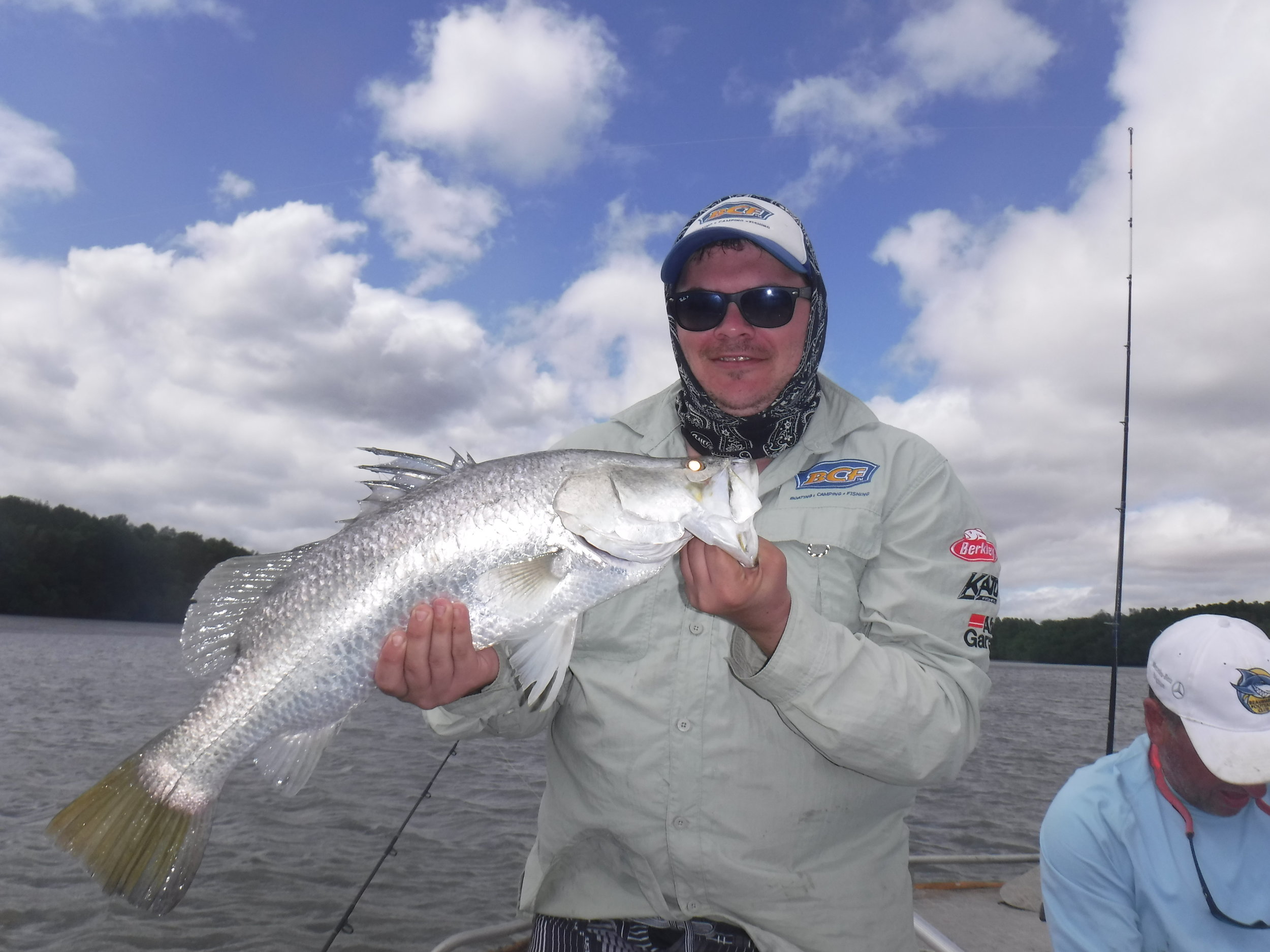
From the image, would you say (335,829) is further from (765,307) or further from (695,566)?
(695,566)

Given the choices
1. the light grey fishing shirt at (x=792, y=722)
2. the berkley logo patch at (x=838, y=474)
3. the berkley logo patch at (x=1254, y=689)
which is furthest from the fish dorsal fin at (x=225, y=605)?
the berkley logo patch at (x=1254, y=689)

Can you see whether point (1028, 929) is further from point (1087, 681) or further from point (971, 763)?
point (1087, 681)

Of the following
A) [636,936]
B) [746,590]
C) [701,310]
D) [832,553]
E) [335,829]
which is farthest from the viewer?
[335,829]

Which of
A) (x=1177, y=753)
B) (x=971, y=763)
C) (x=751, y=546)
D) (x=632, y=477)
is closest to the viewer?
(x=751, y=546)

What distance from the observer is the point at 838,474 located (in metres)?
3.02

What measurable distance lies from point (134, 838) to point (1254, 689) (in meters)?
Answer: 3.84

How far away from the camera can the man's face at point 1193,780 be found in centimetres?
291

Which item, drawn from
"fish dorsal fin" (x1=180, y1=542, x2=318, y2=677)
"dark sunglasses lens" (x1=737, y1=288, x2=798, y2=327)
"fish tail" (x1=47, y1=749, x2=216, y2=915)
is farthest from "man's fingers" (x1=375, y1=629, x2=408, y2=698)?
"dark sunglasses lens" (x1=737, y1=288, x2=798, y2=327)

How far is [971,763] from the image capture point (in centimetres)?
1994

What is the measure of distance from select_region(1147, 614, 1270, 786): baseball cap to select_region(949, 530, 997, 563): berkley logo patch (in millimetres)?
935

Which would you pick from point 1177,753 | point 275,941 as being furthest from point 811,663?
point 275,941

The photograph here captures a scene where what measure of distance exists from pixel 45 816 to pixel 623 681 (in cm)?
1383

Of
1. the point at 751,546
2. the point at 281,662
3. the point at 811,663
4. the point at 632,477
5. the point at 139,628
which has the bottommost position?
the point at 139,628

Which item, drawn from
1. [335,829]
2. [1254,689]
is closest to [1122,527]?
[1254,689]
